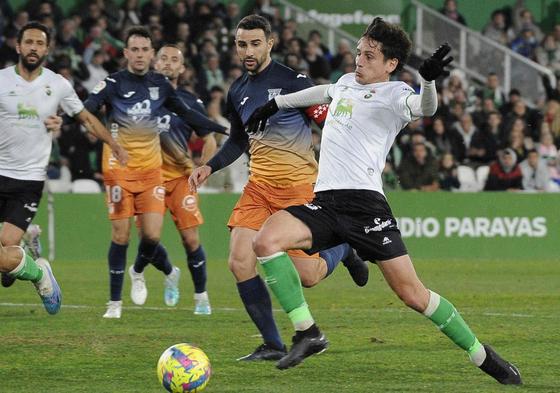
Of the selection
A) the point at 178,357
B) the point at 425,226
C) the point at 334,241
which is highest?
the point at 334,241

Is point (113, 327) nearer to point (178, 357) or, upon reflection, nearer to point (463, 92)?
point (178, 357)

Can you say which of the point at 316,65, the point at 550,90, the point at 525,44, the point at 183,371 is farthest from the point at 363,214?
the point at 525,44

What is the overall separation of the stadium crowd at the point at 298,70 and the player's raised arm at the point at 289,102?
12381 mm

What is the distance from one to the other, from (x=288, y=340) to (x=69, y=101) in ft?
9.52

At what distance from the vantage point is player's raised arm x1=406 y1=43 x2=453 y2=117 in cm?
745

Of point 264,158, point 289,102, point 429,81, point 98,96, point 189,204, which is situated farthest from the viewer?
point 189,204

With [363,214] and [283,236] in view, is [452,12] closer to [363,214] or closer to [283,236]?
[363,214]

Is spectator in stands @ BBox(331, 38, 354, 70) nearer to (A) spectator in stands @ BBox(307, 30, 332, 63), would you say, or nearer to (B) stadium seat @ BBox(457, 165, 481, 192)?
(A) spectator in stands @ BBox(307, 30, 332, 63)

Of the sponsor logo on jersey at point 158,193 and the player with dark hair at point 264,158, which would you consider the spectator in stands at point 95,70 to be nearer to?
the sponsor logo on jersey at point 158,193

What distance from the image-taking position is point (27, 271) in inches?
432

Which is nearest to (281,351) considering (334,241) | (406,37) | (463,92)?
(334,241)

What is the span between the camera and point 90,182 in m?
21.2

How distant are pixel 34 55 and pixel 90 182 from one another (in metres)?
10.2

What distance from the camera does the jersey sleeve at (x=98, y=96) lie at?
12453 mm
